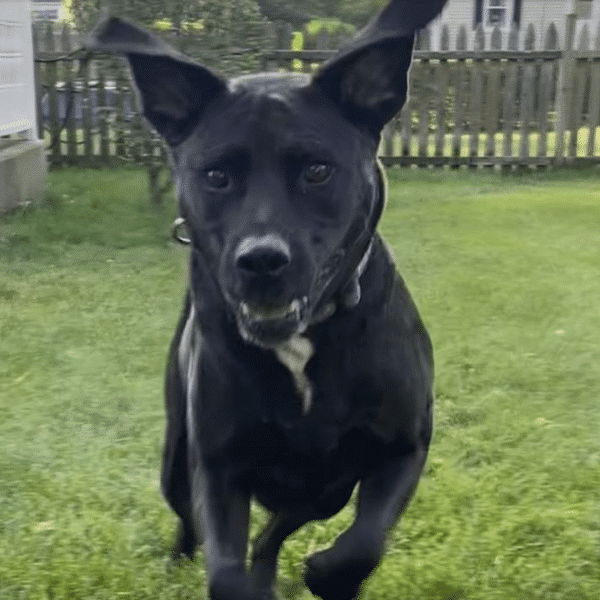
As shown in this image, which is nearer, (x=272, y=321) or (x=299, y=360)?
(x=272, y=321)

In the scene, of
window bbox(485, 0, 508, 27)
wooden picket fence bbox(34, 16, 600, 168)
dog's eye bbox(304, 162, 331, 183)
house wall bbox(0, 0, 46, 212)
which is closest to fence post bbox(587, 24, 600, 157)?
wooden picket fence bbox(34, 16, 600, 168)

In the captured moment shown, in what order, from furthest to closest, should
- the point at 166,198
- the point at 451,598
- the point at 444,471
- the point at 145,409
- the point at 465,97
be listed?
the point at 465,97 < the point at 166,198 < the point at 145,409 < the point at 444,471 < the point at 451,598

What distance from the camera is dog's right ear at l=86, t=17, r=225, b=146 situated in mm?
2311

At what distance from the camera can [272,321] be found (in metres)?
2.17

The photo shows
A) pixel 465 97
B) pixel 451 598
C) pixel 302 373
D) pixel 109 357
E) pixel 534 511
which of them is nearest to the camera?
pixel 302 373

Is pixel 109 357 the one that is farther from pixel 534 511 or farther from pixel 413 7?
pixel 413 7

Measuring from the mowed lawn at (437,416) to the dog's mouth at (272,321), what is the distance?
Result: 123 centimetres

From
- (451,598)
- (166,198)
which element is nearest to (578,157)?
(166,198)

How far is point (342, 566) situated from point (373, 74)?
44.1 inches

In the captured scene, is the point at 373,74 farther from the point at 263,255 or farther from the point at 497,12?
the point at 497,12

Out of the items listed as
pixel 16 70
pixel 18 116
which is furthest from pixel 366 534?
pixel 16 70

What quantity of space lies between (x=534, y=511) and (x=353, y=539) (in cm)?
150

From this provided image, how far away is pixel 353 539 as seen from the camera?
7.77 ft

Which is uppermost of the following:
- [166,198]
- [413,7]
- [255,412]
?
[413,7]
